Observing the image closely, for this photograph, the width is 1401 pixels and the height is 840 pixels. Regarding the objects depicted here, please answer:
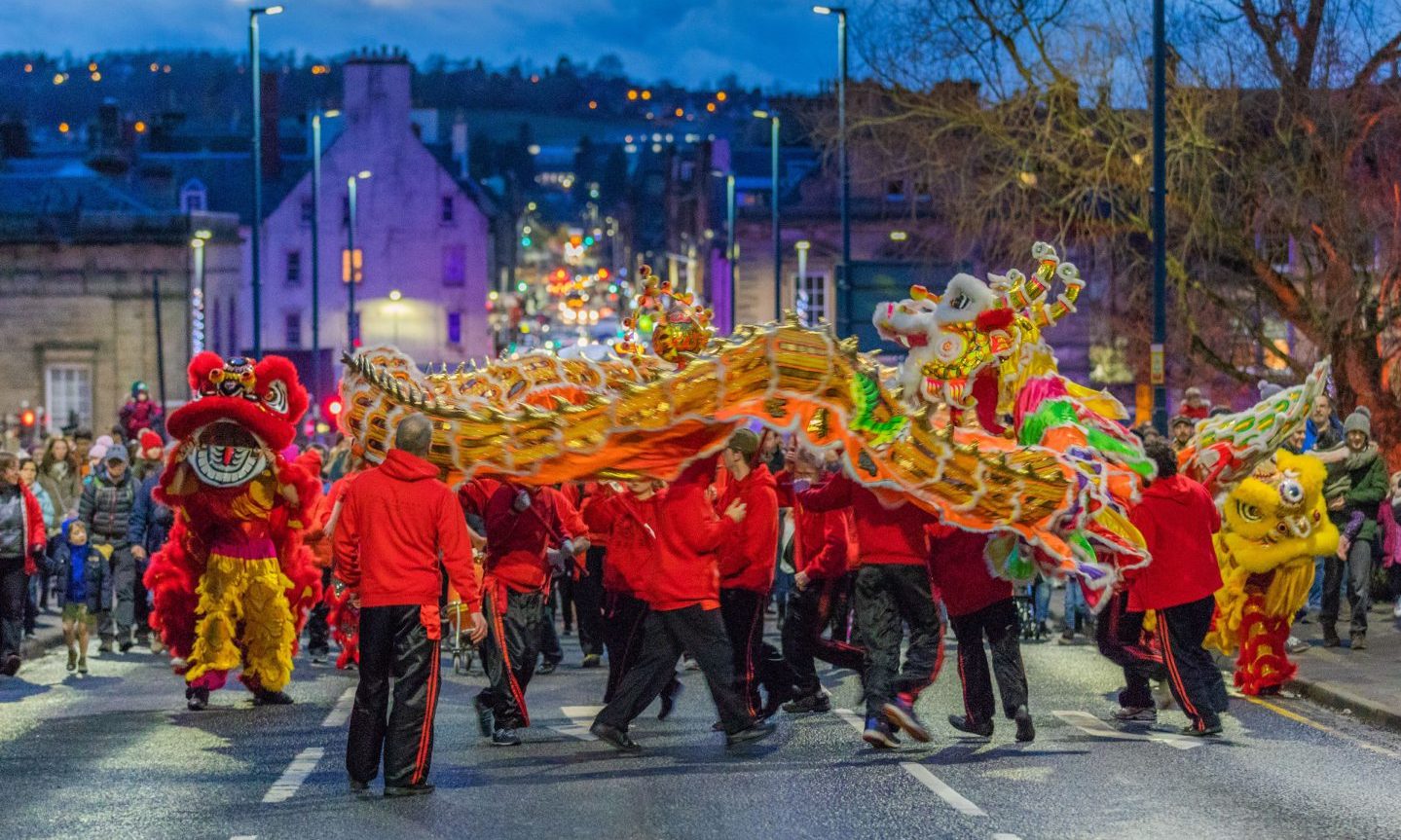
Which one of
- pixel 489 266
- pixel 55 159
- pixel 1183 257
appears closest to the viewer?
pixel 1183 257

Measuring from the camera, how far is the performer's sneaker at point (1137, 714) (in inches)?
551

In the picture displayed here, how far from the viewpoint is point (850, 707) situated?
48.7 ft

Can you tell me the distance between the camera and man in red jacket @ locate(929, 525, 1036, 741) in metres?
12.9

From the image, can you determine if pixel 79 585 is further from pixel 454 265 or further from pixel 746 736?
pixel 454 265

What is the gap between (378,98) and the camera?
71.4 metres

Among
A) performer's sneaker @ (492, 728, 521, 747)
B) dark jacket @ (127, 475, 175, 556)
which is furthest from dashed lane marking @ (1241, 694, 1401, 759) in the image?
dark jacket @ (127, 475, 175, 556)

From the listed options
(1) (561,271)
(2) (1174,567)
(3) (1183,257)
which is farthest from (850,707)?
(1) (561,271)

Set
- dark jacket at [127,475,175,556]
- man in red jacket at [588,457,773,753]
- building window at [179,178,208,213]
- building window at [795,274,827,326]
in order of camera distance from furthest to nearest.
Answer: building window at [179,178,208,213] < building window at [795,274,827,326] < dark jacket at [127,475,175,556] < man in red jacket at [588,457,773,753]

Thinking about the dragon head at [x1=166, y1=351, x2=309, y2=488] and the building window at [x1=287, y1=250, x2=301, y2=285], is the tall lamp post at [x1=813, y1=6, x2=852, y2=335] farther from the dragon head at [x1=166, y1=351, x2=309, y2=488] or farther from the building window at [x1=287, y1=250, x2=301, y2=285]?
the building window at [x1=287, y1=250, x2=301, y2=285]

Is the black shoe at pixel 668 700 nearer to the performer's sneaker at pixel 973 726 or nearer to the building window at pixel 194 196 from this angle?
the performer's sneaker at pixel 973 726

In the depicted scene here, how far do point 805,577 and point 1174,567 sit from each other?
2.26 metres

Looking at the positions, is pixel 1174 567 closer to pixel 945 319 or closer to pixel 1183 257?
pixel 945 319

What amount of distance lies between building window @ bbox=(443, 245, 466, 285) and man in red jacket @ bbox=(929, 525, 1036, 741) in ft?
198

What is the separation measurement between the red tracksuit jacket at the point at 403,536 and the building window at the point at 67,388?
43998 mm
